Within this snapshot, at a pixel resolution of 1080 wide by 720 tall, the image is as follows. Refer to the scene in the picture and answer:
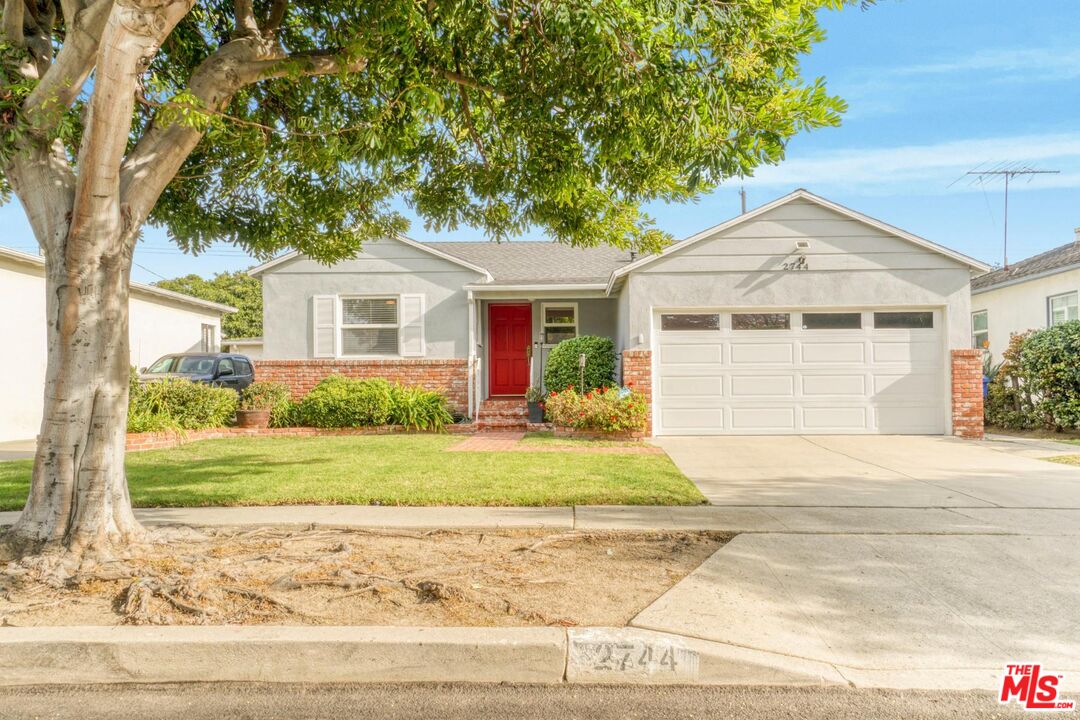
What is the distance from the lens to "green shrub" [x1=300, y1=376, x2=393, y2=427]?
42.9 ft

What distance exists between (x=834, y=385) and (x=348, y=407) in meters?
9.34

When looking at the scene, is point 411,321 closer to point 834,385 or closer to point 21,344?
point 21,344

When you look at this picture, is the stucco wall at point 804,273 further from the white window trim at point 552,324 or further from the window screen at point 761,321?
the white window trim at point 552,324

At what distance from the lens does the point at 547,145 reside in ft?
18.3

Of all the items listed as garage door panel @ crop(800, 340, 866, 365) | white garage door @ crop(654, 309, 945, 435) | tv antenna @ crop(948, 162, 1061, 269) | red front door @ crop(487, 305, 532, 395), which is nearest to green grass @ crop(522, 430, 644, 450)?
white garage door @ crop(654, 309, 945, 435)

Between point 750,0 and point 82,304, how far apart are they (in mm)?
4790

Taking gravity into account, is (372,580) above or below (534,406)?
below

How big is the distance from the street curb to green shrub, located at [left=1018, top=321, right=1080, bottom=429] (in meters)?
12.7

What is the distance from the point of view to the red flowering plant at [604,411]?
11.3 meters

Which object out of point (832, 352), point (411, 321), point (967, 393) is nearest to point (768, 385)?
point (832, 352)

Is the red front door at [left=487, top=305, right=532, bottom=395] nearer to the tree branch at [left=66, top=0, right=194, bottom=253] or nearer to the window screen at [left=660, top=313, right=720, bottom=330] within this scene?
the window screen at [left=660, top=313, right=720, bottom=330]

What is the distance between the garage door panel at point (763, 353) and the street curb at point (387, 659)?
9381 millimetres

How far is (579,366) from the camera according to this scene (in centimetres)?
1293

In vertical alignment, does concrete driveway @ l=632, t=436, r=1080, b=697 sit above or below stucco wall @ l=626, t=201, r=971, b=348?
below
